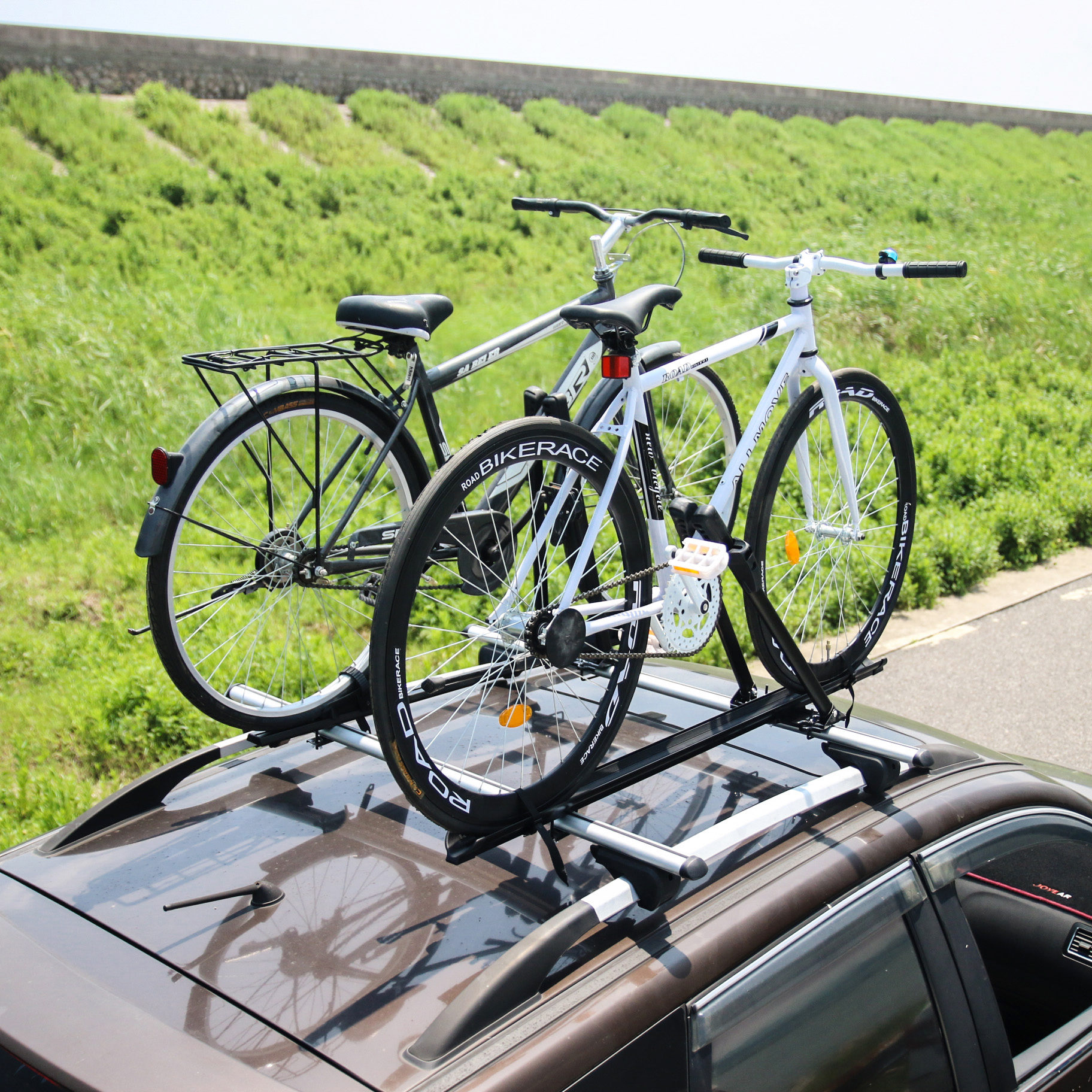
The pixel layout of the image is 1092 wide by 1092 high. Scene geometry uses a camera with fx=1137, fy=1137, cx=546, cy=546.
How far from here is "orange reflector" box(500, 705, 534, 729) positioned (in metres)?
2.67

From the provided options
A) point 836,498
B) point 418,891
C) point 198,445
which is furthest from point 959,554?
point 418,891

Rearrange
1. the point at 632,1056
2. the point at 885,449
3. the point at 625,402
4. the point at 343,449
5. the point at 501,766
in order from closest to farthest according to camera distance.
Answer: the point at 632,1056, the point at 501,766, the point at 625,402, the point at 343,449, the point at 885,449

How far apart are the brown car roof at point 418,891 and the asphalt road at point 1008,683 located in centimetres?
379

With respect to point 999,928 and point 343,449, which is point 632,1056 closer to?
point 999,928

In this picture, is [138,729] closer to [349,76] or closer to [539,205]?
[539,205]

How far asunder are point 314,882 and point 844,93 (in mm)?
35099

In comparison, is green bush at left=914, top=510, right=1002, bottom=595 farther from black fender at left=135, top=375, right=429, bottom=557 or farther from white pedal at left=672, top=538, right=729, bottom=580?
black fender at left=135, top=375, right=429, bottom=557

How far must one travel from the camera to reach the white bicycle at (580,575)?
2141 mm

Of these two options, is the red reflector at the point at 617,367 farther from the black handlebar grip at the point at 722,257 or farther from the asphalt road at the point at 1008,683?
the asphalt road at the point at 1008,683

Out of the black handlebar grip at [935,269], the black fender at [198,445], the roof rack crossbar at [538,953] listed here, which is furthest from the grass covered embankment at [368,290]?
the black handlebar grip at [935,269]

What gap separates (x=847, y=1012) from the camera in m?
1.93

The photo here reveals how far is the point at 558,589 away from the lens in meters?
5.88

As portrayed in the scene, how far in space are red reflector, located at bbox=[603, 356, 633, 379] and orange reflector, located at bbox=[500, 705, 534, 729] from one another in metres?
0.82

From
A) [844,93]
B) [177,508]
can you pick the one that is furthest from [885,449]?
[844,93]
